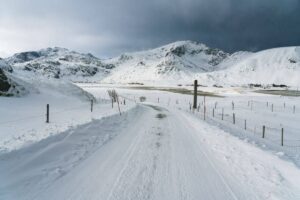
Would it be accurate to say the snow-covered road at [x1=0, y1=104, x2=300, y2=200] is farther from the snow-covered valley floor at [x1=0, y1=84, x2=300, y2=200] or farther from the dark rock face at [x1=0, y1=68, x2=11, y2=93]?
the dark rock face at [x1=0, y1=68, x2=11, y2=93]

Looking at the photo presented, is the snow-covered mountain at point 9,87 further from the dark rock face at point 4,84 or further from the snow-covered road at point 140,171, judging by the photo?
the snow-covered road at point 140,171

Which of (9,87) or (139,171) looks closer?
(139,171)

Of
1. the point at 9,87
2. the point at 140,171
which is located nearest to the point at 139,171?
the point at 140,171

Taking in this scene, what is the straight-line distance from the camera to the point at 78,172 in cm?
987

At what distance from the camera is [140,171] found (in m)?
10.1

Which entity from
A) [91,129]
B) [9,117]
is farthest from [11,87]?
[91,129]

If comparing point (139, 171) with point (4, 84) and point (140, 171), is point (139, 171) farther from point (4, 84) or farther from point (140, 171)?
point (4, 84)

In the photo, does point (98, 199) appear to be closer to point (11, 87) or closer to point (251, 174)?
point (251, 174)

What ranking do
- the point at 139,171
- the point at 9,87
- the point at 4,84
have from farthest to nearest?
A: the point at 9,87
the point at 4,84
the point at 139,171

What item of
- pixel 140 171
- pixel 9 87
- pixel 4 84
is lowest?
pixel 140 171

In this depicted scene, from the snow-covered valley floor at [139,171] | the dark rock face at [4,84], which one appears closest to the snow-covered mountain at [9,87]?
the dark rock face at [4,84]

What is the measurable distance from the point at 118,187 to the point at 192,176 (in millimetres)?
2518

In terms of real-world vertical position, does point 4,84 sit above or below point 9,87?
above

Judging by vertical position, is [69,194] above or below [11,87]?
below
